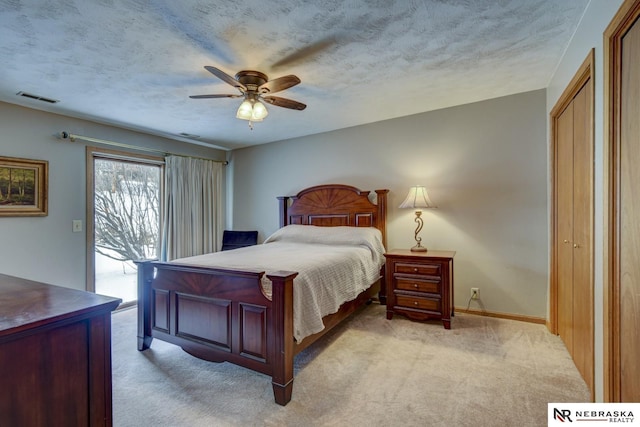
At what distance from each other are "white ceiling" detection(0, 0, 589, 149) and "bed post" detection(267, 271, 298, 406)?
1.56 m

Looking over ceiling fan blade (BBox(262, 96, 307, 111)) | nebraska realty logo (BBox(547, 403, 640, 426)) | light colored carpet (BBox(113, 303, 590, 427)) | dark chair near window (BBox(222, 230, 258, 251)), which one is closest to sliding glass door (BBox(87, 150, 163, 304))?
dark chair near window (BBox(222, 230, 258, 251))

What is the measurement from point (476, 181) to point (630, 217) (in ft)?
6.81

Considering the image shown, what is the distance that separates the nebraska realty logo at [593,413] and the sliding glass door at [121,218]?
4311 millimetres

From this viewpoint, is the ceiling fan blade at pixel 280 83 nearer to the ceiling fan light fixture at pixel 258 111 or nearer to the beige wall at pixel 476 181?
the ceiling fan light fixture at pixel 258 111

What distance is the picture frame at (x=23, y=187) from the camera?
2.88 meters

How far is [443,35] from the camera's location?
78.1 inches

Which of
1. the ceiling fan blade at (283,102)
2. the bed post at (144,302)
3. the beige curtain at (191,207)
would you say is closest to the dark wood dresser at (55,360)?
the bed post at (144,302)

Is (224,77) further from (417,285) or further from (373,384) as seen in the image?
(417,285)

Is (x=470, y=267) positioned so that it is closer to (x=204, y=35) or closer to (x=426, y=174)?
(x=426, y=174)

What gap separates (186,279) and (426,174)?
2.77 meters

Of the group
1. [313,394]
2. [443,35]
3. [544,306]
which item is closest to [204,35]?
[443,35]

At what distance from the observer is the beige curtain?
13.9 ft

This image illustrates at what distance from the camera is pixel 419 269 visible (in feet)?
9.95

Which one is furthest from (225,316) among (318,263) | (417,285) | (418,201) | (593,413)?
(418,201)
